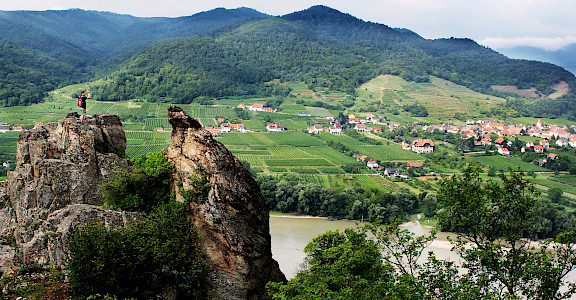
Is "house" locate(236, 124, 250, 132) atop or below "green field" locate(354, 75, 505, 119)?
below

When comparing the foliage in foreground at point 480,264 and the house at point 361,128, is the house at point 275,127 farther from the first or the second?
the foliage in foreground at point 480,264

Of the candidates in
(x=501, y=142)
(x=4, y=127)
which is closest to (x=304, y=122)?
(x=501, y=142)

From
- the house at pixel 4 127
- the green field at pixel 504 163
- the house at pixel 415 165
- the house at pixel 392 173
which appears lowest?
the house at pixel 392 173

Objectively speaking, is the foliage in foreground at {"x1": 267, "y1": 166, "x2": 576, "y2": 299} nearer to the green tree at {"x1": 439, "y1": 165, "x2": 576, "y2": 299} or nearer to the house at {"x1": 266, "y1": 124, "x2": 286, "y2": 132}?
the green tree at {"x1": 439, "y1": 165, "x2": 576, "y2": 299}

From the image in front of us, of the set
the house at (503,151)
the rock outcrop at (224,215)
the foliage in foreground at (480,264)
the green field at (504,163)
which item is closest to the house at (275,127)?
the green field at (504,163)

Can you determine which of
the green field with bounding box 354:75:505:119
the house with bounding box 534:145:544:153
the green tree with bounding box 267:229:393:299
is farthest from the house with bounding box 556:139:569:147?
the green tree with bounding box 267:229:393:299

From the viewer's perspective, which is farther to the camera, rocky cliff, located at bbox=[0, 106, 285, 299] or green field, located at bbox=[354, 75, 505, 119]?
green field, located at bbox=[354, 75, 505, 119]
